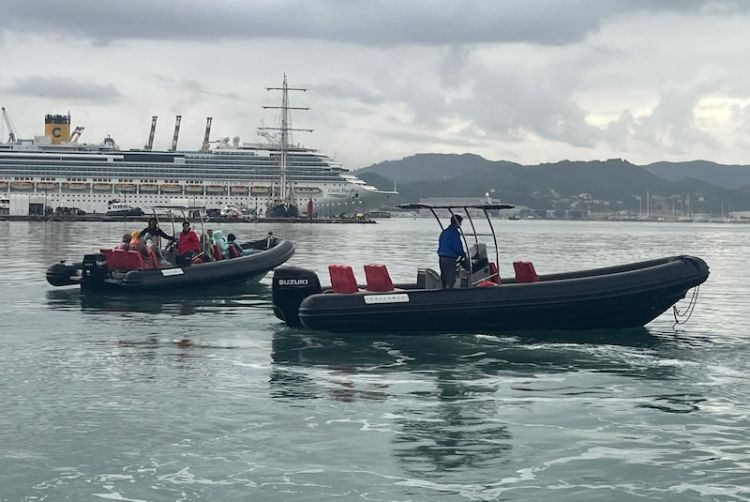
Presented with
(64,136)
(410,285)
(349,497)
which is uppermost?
(64,136)

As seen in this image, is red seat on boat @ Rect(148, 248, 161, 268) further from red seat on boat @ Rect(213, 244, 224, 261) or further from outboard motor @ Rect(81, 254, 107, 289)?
red seat on boat @ Rect(213, 244, 224, 261)

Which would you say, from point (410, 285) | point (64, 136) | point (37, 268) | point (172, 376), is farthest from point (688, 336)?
point (64, 136)

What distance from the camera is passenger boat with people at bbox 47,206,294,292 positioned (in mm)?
21719

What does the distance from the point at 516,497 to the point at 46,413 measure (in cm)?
520

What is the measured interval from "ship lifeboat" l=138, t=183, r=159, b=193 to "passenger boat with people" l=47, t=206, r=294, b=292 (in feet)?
385

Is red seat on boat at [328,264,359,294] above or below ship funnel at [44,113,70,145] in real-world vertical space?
below

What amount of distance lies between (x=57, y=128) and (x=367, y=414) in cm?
14336

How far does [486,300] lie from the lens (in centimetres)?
1543

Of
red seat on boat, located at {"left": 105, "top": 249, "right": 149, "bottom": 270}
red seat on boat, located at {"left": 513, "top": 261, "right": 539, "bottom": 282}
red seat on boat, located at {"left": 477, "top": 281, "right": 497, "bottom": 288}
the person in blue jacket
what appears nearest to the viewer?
the person in blue jacket

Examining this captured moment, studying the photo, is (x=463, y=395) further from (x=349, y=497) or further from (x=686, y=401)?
Result: (x=349, y=497)

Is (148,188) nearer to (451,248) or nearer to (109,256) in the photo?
(109,256)

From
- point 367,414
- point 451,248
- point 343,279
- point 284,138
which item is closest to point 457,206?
point 451,248

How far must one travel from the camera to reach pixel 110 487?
799 centimetres

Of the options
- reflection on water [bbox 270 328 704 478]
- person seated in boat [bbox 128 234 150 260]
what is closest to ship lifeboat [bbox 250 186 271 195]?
person seated in boat [bbox 128 234 150 260]
